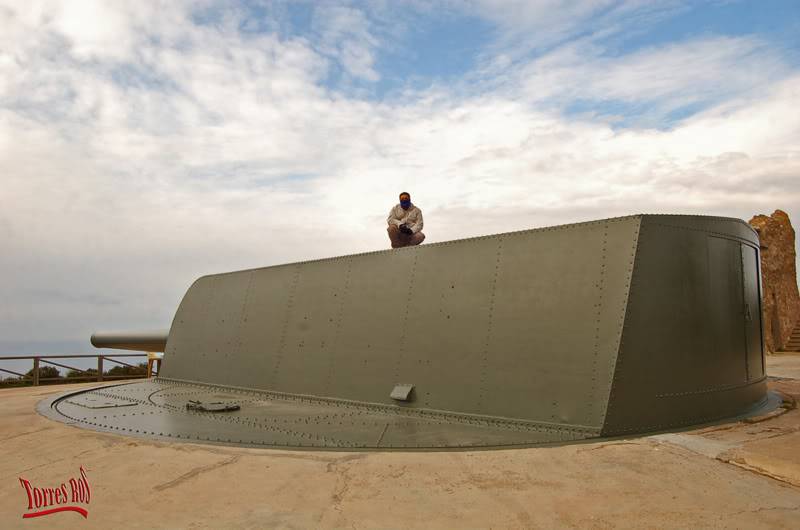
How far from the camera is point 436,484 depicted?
361 centimetres

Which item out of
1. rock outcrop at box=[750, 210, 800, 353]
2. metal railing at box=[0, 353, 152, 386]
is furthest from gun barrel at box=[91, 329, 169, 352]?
rock outcrop at box=[750, 210, 800, 353]

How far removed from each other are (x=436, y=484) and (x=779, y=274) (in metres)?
22.6

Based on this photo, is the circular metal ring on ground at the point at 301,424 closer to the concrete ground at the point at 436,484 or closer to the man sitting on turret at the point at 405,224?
the concrete ground at the point at 436,484

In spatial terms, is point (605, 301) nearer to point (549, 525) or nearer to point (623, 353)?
point (623, 353)

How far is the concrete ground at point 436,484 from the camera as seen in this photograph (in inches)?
119

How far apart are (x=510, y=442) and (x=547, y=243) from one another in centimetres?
190

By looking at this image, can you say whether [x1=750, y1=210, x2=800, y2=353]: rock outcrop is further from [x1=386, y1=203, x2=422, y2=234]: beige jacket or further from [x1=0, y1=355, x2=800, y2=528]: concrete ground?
[x1=0, y1=355, x2=800, y2=528]: concrete ground

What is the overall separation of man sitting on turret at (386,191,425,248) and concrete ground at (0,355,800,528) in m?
3.54

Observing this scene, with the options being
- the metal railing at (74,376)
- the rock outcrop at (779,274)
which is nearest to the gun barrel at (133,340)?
the metal railing at (74,376)

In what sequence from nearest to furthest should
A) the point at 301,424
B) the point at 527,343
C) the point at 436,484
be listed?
1. the point at 436,484
2. the point at 527,343
3. the point at 301,424

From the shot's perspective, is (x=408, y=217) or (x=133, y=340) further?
(x=133, y=340)

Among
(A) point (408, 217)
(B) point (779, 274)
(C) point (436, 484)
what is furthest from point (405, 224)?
(B) point (779, 274)

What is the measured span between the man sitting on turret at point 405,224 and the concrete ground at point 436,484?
3537 mm

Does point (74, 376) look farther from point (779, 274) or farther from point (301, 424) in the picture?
point (779, 274)
